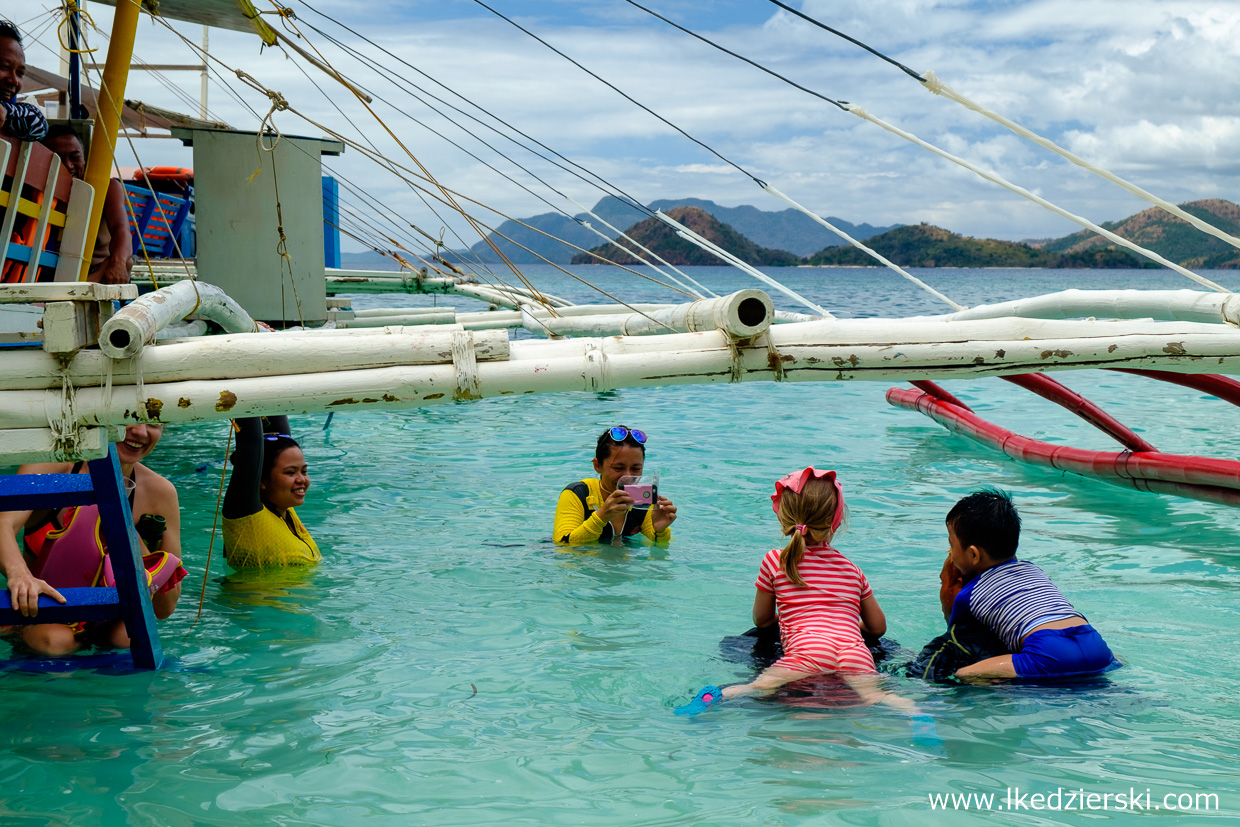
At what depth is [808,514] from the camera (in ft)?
12.9

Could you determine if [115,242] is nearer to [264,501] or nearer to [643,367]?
[264,501]

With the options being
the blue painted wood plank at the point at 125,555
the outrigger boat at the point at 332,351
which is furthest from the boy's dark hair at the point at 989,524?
the blue painted wood plank at the point at 125,555

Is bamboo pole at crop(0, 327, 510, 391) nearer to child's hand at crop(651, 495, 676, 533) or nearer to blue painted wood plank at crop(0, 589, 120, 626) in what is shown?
blue painted wood plank at crop(0, 589, 120, 626)

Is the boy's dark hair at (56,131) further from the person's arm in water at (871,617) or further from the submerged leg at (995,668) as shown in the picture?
the submerged leg at (995,668)

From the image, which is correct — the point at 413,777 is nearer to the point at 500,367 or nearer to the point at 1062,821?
the point at 500,367

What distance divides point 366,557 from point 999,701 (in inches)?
163

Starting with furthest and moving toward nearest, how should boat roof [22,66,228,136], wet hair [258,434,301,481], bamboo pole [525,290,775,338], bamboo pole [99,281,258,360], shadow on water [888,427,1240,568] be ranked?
boat roof [22,66,228,136]
shadow on water [888,427,1240,568]
wet hair [258,434,301,481]
bamboo pole [525,290,775,338]
bamboo pole [99,281,258,360]

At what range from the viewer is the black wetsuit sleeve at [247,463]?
521cm

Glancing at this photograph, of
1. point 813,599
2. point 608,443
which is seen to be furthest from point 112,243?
point 813,599

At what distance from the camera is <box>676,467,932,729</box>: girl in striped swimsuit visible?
3.85 meters

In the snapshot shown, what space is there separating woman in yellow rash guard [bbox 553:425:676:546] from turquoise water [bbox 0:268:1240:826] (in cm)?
A: 19

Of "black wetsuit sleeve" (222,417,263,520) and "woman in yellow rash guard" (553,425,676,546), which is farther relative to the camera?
"woman in yellow rash guard" (553,425,676,546)

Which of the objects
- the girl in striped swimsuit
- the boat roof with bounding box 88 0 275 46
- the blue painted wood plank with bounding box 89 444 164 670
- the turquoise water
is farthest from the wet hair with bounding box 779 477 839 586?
the boat roof with bounding box 88 0 275 46

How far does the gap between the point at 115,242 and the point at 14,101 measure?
936 mm
